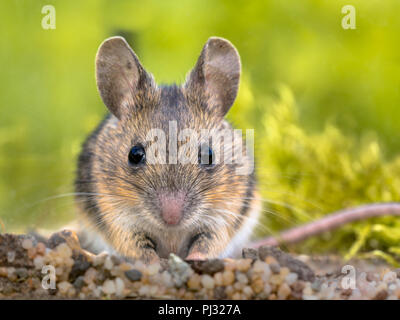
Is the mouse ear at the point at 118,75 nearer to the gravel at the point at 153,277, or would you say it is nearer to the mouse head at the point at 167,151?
the mouse head at the point at 167,151

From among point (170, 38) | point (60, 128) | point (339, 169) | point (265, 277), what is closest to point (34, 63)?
point (60, 128)

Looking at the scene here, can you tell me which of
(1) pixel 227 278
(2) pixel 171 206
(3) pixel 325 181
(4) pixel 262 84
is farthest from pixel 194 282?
(4) pixel 262 84

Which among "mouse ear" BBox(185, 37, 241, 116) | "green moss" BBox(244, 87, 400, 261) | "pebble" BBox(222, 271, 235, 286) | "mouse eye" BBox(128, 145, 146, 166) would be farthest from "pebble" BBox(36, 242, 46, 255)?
"green moss" BBox(244, 87, 400, 261)

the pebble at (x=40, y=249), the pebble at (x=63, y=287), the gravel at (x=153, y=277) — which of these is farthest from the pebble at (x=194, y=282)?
the pebble at (x=40, y=249)

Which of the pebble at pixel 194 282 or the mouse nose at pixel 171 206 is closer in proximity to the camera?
the pebble at pixel 194 282

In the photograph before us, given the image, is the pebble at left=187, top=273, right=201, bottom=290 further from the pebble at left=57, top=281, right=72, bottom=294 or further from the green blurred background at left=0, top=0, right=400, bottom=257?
the green blurred background at left=0, top=0, right=400, bottom=257
